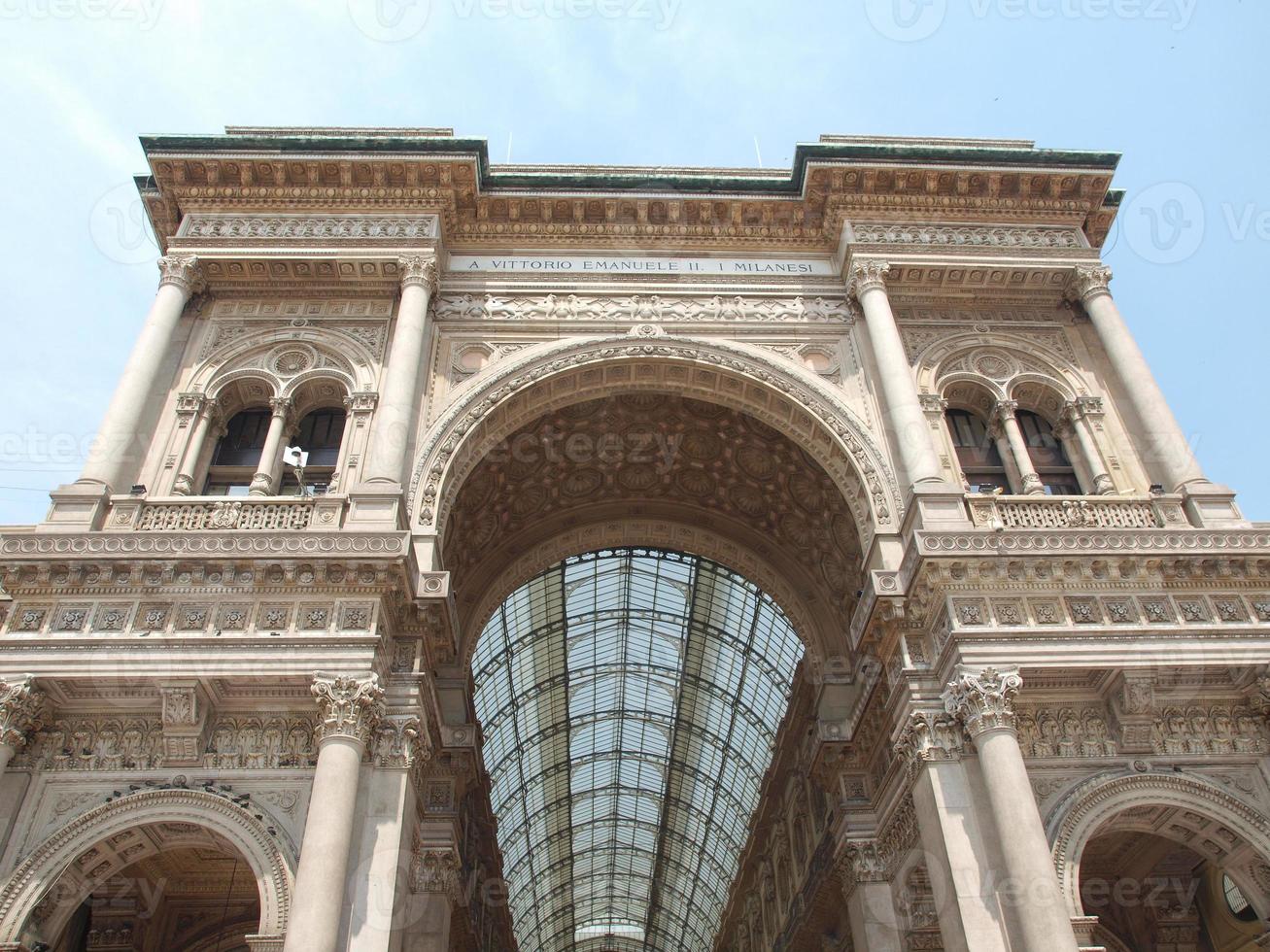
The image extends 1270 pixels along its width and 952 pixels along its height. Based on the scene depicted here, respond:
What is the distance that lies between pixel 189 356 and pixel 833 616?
1514cm

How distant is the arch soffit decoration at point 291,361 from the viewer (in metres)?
18.8

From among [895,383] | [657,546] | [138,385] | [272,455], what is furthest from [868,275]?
[138,385]

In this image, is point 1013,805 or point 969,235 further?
point 969,235

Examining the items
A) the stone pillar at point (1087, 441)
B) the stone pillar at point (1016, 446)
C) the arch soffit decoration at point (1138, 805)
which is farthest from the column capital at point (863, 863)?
the stone pillar at point (1087, 441)

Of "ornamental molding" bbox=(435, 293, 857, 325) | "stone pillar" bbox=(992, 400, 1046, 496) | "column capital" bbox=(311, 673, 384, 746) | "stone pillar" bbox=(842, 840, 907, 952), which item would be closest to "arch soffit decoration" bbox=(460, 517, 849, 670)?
"stone pillar" bbox=(842, 840, 907, 952)

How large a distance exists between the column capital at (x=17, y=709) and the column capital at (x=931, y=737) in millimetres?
12895

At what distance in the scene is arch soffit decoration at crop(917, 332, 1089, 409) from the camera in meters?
19.5

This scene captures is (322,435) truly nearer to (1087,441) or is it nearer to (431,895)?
(431,895)

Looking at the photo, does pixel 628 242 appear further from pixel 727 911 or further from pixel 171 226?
pixel 727 911

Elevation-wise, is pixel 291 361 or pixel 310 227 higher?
pixel 310 227

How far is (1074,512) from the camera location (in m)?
16.7

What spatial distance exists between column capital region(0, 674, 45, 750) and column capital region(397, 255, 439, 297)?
9.82 meters

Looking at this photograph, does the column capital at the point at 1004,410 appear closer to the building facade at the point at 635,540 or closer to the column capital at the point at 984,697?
the building facade at the point at 635,540

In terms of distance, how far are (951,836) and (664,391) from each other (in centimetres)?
1057
